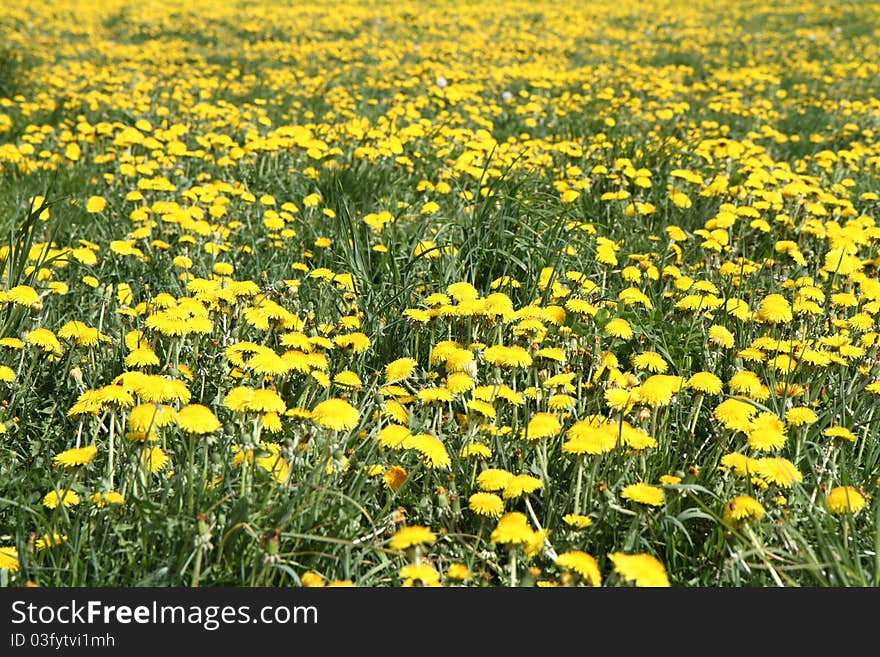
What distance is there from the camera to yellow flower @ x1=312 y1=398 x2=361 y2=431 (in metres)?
2.14

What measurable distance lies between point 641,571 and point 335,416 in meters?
0.83

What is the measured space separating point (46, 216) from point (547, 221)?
2.32 m

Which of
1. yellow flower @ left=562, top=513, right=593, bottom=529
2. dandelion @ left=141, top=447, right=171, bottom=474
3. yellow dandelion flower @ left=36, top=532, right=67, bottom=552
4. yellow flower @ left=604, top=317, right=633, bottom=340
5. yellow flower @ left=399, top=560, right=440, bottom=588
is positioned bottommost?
yellow dandelion flower @ left=36, top=532, right=67, bottom=552

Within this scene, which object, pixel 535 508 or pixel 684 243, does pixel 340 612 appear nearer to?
pixel 535 508

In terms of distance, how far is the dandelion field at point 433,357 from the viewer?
1991mm

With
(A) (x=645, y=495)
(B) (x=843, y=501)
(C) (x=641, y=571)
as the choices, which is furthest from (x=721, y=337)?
(C) (x=641, y=571)

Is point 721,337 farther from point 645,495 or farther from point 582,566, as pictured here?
point 582,566

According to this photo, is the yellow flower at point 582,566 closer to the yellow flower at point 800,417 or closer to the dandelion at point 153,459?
the yellow flower at point 800,417

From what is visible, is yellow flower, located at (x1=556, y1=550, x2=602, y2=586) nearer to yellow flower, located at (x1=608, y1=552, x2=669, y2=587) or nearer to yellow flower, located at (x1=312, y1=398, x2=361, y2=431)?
yellow flower, located at (x1=608, y1=552, x2=669, y2=587)

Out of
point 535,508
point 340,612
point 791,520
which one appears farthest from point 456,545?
point 791,520

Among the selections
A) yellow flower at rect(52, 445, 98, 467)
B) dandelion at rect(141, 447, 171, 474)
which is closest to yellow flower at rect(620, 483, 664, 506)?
dandelion at rect(141, 447, 171, 474)

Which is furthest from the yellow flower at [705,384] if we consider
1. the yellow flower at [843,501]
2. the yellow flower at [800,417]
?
the yellow flower at [843,501]

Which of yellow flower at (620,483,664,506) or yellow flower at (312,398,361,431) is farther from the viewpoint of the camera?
yellow flower at (312,398,361,431)

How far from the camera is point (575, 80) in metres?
8.40
